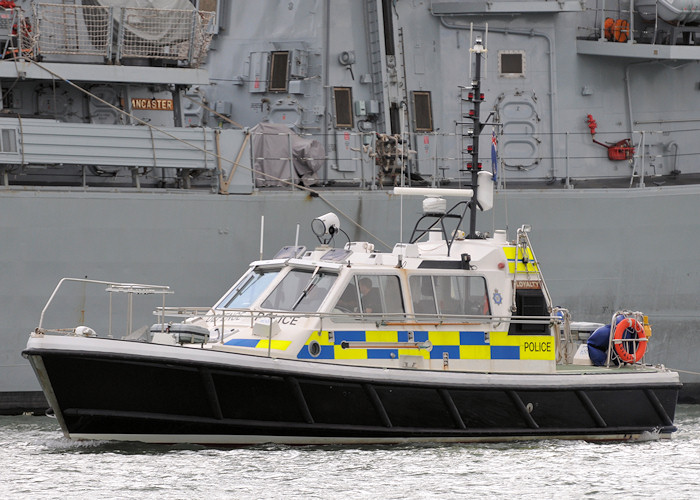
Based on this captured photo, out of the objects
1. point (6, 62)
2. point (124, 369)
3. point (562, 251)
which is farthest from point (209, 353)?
point (562, 251)

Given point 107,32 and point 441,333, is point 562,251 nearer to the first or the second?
point 441,333

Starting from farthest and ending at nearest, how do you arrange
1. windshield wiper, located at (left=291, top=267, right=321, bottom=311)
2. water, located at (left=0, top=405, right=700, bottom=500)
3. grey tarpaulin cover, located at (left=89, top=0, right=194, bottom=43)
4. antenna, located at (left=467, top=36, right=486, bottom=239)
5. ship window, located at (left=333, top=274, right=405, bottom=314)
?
grey tarpaulin cover, located at (left=89, top=0, right=194, bottom=43)
antenna, located at (left=467, top=36, right=486, bottom=239)
windshield wiper, located at (left=291, top=267, right=321, bottom=311)
ship window, located at (left=333, top=274, right=405, bottom=314)
water, located at (left=0, top=405, right=700, bottom=500)

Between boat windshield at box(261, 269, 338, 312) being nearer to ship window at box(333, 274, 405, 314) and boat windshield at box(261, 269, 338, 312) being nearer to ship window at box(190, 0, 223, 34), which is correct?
ship window at box(333, 274, 405, 314)

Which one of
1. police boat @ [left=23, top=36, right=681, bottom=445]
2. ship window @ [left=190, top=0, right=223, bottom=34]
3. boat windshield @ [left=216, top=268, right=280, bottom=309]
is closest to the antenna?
police boat @ [left=23, top=36, right=681, bottom=445]

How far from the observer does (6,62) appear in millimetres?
15703

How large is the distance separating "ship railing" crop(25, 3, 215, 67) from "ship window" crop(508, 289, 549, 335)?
598 cm

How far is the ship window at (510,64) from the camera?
1880 centimetres

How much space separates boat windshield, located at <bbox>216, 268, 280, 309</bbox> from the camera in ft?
42.8

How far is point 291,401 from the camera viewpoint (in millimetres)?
11883

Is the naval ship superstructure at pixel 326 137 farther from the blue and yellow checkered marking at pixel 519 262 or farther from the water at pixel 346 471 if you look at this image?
the water at pixel 346 471

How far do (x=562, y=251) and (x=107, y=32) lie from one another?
21.6ft

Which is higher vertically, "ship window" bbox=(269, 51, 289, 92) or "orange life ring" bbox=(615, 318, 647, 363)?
"ship window" bbox=(269, 51, 289, 92)

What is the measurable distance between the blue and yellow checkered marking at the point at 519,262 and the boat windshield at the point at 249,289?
7.67 feet

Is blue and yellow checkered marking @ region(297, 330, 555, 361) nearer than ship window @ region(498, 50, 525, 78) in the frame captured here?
Yes
